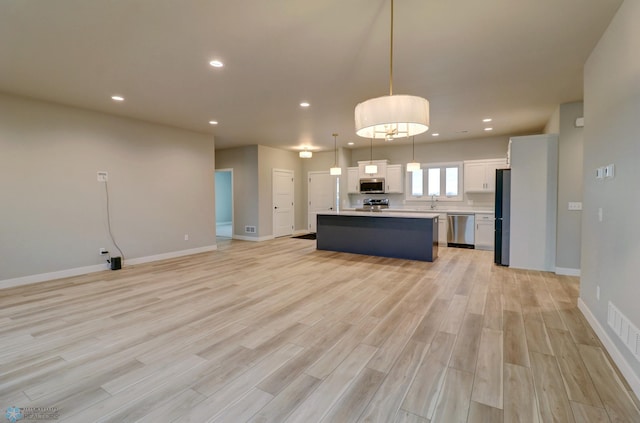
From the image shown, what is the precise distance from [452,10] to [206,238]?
6523mm

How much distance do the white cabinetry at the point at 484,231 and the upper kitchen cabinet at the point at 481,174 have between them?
0.79 meters

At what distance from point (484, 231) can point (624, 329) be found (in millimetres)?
5182

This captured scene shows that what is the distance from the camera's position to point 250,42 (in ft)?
9.53

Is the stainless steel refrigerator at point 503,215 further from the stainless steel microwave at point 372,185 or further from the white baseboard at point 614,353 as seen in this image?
the stainless steel microwave at point 372,185

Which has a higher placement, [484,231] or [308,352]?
[484,231]

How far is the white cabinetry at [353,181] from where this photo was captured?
916 centimetres

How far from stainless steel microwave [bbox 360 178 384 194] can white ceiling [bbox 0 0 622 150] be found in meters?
3.64

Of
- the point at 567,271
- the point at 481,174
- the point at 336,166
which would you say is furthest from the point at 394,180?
the point at 567,271

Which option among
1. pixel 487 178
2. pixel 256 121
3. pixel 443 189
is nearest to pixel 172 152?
pixel 256 121

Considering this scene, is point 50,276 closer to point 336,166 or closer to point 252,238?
point 252,238

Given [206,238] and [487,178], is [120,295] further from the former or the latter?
[487,178]

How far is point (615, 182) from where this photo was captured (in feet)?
7.89

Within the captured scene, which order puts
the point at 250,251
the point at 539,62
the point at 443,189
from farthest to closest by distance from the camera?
the point at 443,189 < the point at 250,251 < the point at 539,62

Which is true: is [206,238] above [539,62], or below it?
below
